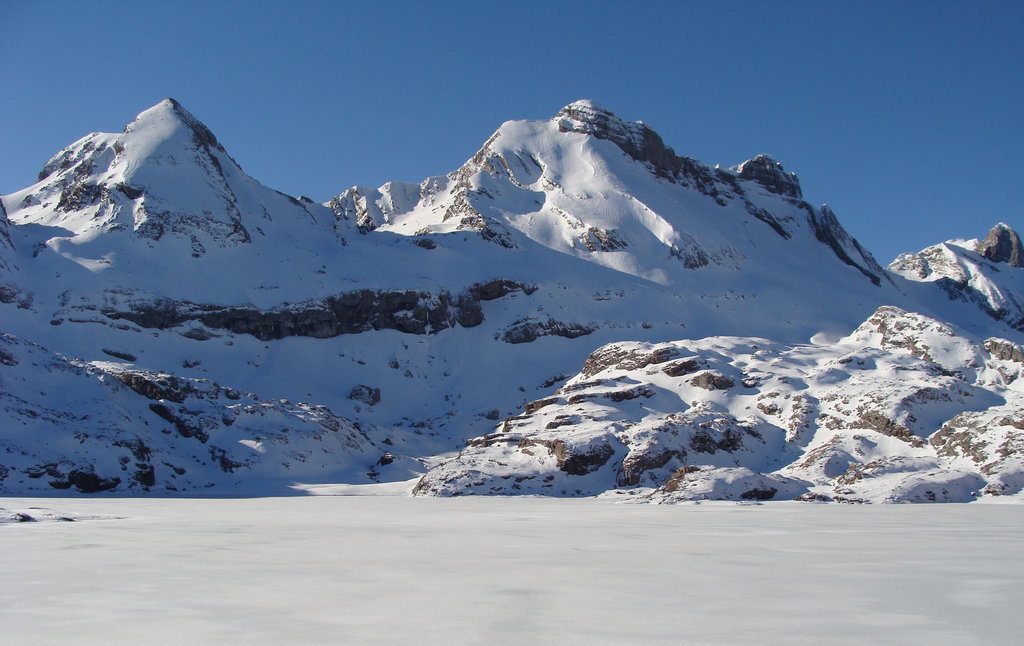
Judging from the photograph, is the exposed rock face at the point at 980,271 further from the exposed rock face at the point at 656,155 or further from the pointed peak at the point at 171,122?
the pointed peak at the point at 171,122

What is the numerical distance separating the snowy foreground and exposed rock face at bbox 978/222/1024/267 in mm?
163402

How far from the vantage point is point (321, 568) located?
44.5ft

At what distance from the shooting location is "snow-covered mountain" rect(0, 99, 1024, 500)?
1988 inches

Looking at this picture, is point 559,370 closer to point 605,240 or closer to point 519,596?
point 605,240

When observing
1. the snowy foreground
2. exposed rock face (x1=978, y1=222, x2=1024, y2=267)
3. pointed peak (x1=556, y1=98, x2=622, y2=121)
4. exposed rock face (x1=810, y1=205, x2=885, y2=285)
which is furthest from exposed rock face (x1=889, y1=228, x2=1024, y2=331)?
the snowy foreground

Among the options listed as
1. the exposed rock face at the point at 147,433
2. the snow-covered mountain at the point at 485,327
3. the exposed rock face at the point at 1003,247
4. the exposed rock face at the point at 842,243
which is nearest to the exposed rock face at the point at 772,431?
the snow-covered mountain at the point at 485,327

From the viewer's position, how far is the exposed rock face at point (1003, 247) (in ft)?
536

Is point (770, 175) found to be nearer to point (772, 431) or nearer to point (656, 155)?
point (656, 155)

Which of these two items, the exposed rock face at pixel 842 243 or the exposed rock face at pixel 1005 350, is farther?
the exposed rock face at pixel 842 243

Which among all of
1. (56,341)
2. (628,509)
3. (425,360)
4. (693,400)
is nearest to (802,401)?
(693,400)

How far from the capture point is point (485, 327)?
93.5m

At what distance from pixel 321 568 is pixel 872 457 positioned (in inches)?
1622

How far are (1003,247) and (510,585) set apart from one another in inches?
7114

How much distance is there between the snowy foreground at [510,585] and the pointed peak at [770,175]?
13213 centimetres
